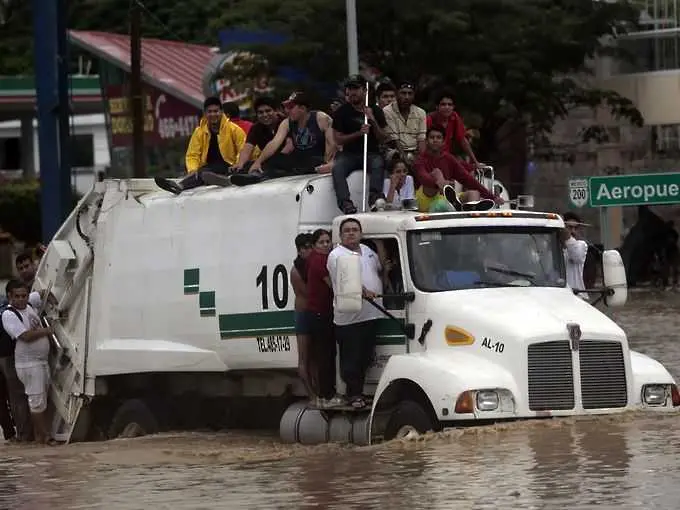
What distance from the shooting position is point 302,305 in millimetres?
17422

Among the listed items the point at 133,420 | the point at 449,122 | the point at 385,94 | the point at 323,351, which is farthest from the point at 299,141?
the point at 133,420

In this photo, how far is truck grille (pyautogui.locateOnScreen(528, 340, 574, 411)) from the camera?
16.0 meters

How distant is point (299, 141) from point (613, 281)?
3.39 meters

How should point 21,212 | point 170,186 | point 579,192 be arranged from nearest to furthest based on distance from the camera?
1. point 170,186
2. point 579,192
3. point 21,212

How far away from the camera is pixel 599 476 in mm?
13656

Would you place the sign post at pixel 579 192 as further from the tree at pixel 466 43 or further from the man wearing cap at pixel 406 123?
the man wearing cap at pixel 406 123

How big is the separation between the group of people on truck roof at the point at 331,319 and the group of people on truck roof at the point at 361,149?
2.28 feet

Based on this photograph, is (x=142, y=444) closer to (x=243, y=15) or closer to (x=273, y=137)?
(x=273, y=137)

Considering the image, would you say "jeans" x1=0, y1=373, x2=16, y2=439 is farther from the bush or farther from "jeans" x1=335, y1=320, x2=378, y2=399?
the bush

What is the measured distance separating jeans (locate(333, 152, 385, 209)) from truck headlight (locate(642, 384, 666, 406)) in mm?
3136

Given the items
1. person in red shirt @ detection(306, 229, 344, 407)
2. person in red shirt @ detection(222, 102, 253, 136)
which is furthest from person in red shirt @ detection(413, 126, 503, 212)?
person in red shirt @ detection(222, 102, 253, 136)

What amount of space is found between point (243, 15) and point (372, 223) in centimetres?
2982

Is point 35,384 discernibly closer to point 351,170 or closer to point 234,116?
point 234,116

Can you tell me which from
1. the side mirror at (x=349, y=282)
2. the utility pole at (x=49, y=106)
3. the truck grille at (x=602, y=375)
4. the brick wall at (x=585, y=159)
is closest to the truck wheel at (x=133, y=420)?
the side mirror at (x=349, y=282)
